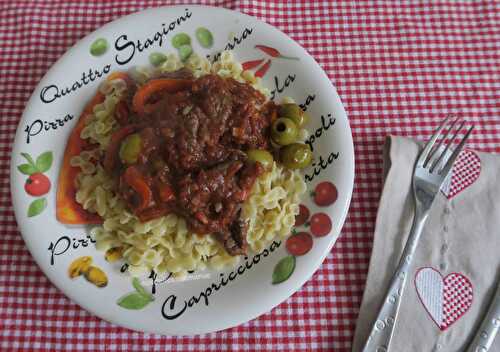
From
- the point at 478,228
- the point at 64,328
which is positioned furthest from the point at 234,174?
the point at 478,228

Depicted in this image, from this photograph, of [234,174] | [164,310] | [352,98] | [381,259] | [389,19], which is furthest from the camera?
[389,19]

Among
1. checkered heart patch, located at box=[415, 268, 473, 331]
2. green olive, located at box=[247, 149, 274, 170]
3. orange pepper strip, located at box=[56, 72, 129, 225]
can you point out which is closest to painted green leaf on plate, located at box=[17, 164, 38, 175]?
orange pepper strip, located at box=[56, 72, 129, 225]

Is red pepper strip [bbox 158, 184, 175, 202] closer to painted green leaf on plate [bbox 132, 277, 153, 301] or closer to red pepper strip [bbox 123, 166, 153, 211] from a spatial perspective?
red pepper strip [bbox 123, 166, 153, 211]

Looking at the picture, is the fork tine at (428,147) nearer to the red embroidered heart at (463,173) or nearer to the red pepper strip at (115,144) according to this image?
the red embroidered heart at (463,173)

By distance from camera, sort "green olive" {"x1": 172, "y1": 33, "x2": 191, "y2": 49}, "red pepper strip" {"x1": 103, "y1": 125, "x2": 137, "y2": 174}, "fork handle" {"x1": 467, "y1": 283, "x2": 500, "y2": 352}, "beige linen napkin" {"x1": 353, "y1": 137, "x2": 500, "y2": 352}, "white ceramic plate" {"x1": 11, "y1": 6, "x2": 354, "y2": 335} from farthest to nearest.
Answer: "green olive" {"x1": 172, "y1": 33, "x2": 191, "y2": 49} → "red pepper strip" {"x1": 103, "y1": 125, "x2": 137, "y2": 174} → "beige linen napkin" {"x1": 353, "y1": 137, "x2": 500, "y2": 352} → "fork handle" {"x1": 467, "y1": 283, "x2": 500, "y2": 352} → "white ceramic plate" {"x1": 11, "y1": 6, "x2": 354, "y2": 335}

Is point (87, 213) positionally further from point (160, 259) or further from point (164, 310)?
point (164, 310)

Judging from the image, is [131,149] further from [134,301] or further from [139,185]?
[134,301]

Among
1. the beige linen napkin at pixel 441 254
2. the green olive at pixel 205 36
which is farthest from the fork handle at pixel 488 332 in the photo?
the green olive at pixel 205 36
